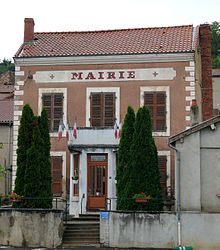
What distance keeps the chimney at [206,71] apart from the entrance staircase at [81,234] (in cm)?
1065

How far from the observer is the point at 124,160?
Answer: 20.8m

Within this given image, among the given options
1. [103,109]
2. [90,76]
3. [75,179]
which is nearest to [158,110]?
[103,109]

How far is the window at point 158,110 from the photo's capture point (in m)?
24.9

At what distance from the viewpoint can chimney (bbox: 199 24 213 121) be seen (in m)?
28.5

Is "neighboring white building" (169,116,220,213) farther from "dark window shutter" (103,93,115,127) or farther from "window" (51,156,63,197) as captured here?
"window" (51,156,63,197)

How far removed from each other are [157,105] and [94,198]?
5.45 metres

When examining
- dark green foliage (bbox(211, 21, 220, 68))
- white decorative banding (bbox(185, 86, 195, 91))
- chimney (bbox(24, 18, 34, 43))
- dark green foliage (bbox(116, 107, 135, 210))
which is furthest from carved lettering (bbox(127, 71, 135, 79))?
dark green foliage (bbox(211, 21, 220, 68))

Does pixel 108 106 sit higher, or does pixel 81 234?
pixel 108 106

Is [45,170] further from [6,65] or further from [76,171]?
[6,65]

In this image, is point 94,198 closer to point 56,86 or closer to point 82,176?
point 82,176

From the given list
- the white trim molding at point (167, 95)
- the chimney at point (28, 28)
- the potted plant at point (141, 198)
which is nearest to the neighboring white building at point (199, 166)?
the potted plant at point (141, 198)

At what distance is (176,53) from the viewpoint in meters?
24.9

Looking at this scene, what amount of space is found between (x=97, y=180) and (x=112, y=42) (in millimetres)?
7765

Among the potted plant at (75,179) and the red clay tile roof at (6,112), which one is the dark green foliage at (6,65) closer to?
the red clay tile roof at (6,112)
